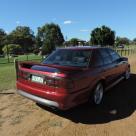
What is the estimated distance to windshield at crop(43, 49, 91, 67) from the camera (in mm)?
5637

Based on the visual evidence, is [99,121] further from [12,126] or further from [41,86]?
[12,126]

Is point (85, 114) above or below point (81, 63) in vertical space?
below

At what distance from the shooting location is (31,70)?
5211 millimetres

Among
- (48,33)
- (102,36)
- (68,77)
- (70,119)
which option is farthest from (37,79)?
(48,33)

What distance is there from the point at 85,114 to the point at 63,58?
1594mm

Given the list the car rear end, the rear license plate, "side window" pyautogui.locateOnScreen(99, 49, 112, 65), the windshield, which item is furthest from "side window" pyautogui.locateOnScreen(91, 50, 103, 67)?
the rear license plate

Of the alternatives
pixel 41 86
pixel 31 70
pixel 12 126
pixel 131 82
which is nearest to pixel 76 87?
pixel 41 86

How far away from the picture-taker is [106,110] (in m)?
5.55

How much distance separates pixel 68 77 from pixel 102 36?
133 feet

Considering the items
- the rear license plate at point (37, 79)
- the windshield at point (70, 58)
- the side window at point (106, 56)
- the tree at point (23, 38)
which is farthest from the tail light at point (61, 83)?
the tree at point (23, 38)

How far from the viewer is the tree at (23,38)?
365 ft

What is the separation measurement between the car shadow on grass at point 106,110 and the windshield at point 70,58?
113 cm

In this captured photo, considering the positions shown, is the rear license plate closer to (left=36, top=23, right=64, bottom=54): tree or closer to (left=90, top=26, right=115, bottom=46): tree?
(left=90, top=26, right=115, bottom=46): tree

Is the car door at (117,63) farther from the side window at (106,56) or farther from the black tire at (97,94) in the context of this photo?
the black tire at (97,94)
